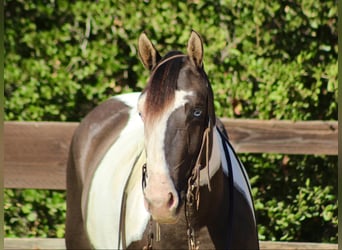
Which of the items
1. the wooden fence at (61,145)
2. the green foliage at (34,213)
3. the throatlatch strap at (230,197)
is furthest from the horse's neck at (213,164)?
the green foliage at (34,213)

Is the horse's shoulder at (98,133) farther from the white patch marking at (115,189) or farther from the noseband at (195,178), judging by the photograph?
the noseband at (195,178)

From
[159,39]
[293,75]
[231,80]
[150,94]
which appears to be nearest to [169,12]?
[159,39]

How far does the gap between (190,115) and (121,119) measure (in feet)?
4.62

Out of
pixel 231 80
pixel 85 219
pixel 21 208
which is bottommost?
pixel 21 208

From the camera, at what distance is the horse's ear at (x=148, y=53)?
8.61ft

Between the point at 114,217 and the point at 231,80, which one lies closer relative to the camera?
the point at 114,217

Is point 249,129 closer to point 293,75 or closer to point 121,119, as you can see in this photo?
point 293,75

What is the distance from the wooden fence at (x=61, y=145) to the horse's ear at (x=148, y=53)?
1.98 m

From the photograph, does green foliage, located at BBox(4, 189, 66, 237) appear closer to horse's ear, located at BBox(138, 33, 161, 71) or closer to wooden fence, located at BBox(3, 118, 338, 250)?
wooden fence, located at BBox(3, 118, 338, 250)

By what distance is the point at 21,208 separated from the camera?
527cm

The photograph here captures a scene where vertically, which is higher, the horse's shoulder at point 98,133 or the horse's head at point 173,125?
the horse's head at point 173,125

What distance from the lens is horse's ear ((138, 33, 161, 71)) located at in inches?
103

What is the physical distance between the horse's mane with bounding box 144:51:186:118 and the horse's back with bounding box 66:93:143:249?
2.93 feet

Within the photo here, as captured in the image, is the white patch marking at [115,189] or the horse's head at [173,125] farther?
the white patch marking at [115,189]
